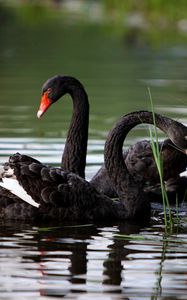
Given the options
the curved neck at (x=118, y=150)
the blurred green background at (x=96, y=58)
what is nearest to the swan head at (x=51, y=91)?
the curved neck at (x=118, y=150)

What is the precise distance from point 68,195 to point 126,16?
2491 centimetres

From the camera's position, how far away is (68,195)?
7352 millimetres

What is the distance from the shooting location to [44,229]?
7.17 metres

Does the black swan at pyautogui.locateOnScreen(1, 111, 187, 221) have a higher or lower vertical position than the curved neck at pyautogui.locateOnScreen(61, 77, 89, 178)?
lower

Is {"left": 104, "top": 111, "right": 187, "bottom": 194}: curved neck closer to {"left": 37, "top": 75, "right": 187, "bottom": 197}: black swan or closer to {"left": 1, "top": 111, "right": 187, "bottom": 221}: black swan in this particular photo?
{"left": 1, "top": 111, "right": 187, "bottom": 221}: black swan

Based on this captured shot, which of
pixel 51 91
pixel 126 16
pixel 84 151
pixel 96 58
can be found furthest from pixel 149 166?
pixel 126 16

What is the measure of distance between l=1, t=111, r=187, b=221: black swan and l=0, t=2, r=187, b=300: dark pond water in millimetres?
100

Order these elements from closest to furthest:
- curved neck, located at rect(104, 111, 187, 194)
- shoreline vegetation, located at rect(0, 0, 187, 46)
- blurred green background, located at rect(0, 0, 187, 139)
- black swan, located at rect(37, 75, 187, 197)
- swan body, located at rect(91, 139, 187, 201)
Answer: curved neck, located at rect(104, 111, 187, 194) < black swan, located at rect(37, 75, 187, 197) < swan body, located at rect(91, 139, 187, 201) < blurred green background, located at rect(0, 0, 187, 139) < shoreline vegetation, located at rect(0, 0, 187, 46)

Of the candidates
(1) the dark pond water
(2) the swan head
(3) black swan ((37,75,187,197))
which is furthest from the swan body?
(2) the swan head

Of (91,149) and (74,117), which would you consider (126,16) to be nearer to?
(91,149)

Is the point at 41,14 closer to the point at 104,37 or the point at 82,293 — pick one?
the point at 104,37

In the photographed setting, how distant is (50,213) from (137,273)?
4.93 feet

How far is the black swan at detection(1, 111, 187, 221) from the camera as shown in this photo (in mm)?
7305

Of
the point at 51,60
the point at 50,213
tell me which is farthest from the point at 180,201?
the point at 51,60
